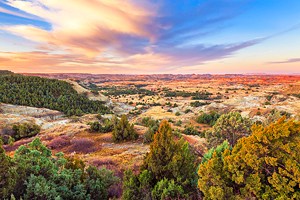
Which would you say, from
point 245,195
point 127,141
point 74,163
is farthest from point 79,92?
point 245,195

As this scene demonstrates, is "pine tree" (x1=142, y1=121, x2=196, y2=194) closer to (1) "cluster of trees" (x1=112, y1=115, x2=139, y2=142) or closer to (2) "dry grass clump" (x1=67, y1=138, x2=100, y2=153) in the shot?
(2) "dry grass clump" (x1=67, y1=138, x2=100, y2=153)

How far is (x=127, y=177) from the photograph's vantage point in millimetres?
8211

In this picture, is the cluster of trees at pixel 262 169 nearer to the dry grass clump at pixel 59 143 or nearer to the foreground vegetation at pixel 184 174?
the foreground vegetation at pixel 184 174

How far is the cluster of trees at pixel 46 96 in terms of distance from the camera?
47.5 m

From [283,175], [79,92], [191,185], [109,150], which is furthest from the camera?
[79,92]

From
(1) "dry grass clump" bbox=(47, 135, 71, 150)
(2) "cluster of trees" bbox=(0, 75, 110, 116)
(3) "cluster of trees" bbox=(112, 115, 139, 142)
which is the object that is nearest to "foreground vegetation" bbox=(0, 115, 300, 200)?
(3) "cluster of trees" bbox=(112, 115, 139, 142)

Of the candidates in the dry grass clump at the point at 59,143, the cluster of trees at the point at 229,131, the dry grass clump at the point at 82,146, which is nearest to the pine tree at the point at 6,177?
the dry grass clump at the point at 82,146

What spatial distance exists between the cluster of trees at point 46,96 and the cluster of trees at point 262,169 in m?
45.5

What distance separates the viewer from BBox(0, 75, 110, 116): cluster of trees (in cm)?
4750

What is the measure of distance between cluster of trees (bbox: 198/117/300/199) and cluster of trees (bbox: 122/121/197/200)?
127 cm

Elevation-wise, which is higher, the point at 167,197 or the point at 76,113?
the point at 167,197

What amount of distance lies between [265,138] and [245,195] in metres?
1.81

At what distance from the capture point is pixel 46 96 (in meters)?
Result: 53.0

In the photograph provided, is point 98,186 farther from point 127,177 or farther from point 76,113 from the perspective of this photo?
point 76,113
